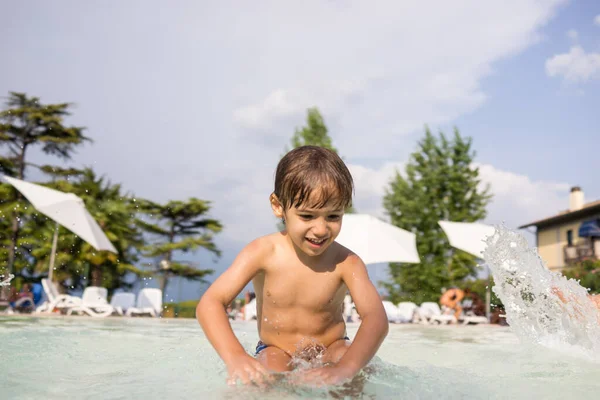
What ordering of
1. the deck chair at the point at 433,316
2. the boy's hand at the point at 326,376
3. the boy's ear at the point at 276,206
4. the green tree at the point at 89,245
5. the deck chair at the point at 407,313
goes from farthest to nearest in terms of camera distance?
the green tree at the point at 89,245
the deck chair at the point at 407,313
the deck chair at the point at 433,316
the boy's ear at the point at 276,206
the boy's hand at the point at 326,376

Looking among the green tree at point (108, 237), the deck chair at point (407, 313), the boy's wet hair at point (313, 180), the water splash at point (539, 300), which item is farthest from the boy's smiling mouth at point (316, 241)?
the green tree at point (108, 237)

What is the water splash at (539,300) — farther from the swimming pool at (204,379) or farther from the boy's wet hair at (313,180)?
the boy's wet hair at (313,180)

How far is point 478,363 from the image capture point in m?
4.29

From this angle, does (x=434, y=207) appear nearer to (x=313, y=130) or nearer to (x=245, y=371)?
(x=313, y=130)

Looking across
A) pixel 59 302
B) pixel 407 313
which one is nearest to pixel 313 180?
pixel 59 302

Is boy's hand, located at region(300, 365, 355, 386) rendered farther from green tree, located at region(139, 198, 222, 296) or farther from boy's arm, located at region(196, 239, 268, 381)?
green tree, located at region(139, 198, 222, 296)

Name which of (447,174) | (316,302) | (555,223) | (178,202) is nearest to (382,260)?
(316,302)

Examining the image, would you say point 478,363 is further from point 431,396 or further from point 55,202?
point 55,202

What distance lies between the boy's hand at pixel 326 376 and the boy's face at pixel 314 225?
56cm

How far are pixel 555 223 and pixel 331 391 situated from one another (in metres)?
36.4

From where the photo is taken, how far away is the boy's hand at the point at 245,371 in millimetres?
1975

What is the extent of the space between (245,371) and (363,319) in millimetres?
611

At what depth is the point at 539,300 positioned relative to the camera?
473 cm

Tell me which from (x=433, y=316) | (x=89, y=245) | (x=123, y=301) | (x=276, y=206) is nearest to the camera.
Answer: (x=276, y=206)
